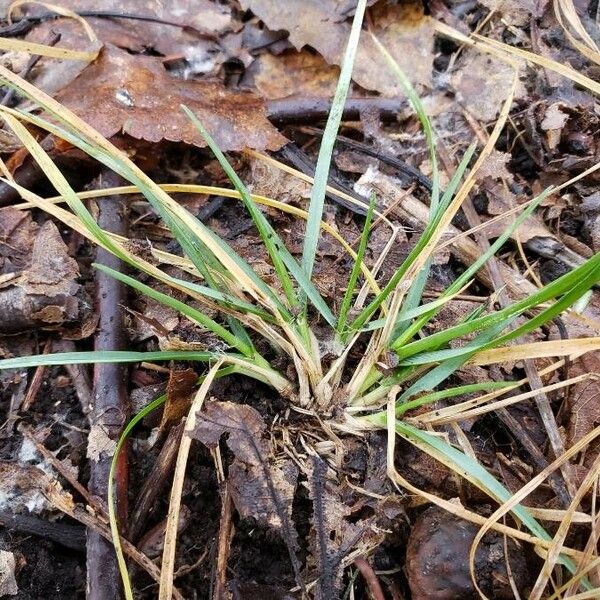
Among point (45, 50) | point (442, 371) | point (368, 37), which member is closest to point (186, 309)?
point (442, 371)

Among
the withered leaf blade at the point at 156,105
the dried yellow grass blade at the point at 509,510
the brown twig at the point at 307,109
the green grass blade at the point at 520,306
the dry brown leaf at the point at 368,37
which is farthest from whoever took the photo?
the dry brown leaf at the point at 368,37

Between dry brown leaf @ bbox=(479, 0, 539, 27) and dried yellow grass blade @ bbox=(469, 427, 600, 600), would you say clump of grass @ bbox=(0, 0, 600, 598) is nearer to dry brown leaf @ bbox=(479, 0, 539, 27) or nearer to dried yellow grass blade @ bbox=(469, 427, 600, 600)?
dried yellow grass blade @ bbox=(469, 427, 600, 600)

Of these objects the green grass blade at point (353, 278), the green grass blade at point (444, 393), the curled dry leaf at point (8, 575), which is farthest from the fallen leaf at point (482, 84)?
the curled dry leaf at point (8, 575)

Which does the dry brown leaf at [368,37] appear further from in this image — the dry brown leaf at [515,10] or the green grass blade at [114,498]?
the green grass blade at [114,498]

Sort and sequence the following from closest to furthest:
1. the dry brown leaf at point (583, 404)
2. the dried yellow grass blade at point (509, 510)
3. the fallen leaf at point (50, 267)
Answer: the dried yellow grass blade at point (509, 510) < the dry brown leaf at point (583, 404) < the fallen leaf at point (50, 267)

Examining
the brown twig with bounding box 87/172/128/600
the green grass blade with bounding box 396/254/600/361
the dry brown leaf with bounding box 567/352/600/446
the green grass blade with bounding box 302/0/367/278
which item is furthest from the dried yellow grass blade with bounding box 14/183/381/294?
the dry brown leaf with bounding box 567/352/600/446

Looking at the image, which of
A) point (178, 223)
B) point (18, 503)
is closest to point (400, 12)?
point (178, 223)

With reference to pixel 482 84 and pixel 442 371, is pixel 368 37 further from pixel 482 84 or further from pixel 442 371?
pixel 442 371
